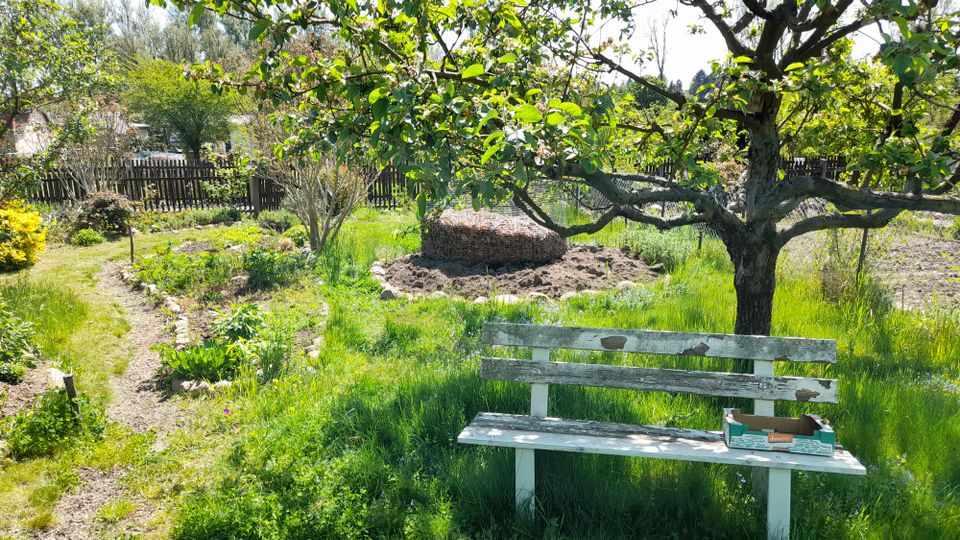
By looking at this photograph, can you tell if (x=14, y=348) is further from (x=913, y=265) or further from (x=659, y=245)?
(x=913, y=265)

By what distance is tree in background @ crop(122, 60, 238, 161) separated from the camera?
944 inches

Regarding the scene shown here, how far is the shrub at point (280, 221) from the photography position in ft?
39.3

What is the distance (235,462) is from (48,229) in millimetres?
10248

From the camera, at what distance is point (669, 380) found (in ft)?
9.93

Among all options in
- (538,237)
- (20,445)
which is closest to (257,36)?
(20,445)

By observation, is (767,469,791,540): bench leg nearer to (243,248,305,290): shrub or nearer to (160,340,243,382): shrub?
(160,340,243,382): shrub

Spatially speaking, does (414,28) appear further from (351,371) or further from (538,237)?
(538,237)

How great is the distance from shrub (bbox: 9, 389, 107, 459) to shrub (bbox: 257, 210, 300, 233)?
7.95 meters

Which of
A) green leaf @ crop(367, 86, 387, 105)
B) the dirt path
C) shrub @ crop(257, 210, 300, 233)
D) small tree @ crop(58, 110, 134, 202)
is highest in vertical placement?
small tree @ crop(58, 110, 134, 202)

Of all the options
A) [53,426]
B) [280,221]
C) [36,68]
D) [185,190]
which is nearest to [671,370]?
[53,426]

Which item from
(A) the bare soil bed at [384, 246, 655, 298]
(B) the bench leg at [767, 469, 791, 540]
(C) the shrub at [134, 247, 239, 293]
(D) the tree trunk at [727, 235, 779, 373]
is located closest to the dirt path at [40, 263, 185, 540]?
(C) the shrub at [134, 247, 239, 293]

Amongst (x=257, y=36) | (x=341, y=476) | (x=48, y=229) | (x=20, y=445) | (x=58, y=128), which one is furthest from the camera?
(x=48, y=229)

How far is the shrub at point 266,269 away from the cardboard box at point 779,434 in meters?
6.33

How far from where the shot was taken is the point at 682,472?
2.96 m
